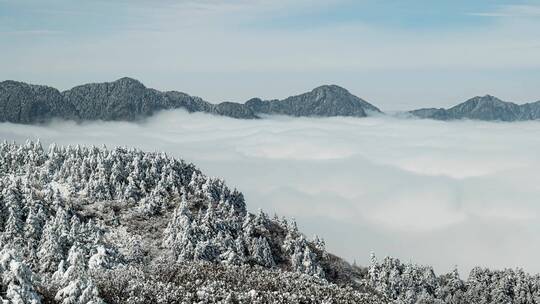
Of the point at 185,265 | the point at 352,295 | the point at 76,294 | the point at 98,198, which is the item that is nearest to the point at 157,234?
the point at 98,198

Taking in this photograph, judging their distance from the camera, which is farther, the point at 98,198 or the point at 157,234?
the point at 98,198

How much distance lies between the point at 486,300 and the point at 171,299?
137118mm

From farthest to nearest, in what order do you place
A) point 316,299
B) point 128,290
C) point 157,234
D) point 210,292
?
point 157,234
point 316,299
point 210,292
point 128,290

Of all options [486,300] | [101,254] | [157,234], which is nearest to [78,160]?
[157,234]

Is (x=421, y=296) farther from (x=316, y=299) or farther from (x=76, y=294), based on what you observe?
(x=76, y=294)

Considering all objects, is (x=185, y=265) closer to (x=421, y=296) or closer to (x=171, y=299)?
(x=171, y=299)

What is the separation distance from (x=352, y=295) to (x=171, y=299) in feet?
136

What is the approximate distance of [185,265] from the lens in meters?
122

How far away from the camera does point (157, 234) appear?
16088 centimetres

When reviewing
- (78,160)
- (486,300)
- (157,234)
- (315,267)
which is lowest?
(486,300)

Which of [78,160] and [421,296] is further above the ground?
[78,160]

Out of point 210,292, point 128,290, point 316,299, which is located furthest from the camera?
point 316,299

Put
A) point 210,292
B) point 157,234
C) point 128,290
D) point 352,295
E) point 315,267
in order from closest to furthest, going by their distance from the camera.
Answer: point 128,290, point 210,292, point 352,295, point 157,234, point 315,267

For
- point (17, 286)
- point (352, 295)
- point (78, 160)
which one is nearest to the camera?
point (17, 286)
